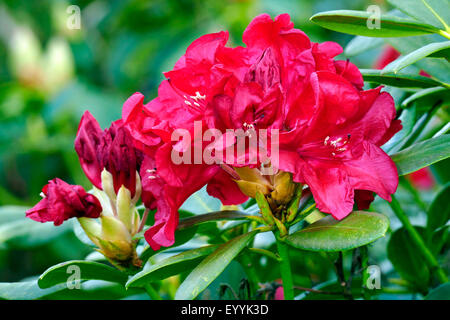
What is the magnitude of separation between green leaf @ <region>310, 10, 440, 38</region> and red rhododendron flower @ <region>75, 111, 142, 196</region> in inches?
9.0

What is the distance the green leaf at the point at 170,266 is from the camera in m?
0.55

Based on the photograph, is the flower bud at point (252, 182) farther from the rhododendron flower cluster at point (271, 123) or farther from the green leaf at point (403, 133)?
the green leaf at point (403, 133)

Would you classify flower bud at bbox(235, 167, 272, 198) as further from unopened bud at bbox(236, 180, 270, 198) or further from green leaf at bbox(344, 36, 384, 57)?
green leaf at bbox(344, 36, 384, 57)

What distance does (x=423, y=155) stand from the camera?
58cm

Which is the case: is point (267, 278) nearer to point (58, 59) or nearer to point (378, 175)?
point (378, 175)

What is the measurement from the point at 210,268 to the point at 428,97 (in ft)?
1.17

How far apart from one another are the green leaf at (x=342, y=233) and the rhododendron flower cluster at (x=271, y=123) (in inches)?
0.7

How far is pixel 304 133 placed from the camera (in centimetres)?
54

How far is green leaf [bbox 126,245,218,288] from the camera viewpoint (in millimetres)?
548

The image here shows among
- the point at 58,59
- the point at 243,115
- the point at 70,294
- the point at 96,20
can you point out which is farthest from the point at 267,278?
the point at 96,20

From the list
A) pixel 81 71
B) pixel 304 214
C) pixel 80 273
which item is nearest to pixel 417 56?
pixel 304 214

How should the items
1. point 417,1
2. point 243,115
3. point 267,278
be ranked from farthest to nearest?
1. point 267,278
2. point 417,1
3. point 243,115
